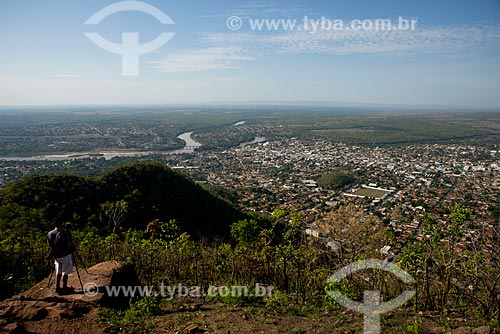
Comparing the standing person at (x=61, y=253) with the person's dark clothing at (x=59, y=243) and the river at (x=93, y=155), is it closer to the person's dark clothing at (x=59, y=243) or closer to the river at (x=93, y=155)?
the person's dark clothing at (x=59, y=243)

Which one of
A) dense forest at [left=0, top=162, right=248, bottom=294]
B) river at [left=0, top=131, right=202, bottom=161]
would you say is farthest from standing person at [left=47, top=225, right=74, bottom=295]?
river at [left=0, top=131, right=202, bottom=161]

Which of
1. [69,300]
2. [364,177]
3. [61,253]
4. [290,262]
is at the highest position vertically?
[61,253]

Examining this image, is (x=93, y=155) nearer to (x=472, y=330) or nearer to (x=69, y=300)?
(x=69, y=300)

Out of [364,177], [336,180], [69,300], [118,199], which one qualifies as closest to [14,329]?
[69,300]

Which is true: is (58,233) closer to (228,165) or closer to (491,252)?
(491,252)

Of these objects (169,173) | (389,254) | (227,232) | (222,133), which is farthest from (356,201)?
(222,133)

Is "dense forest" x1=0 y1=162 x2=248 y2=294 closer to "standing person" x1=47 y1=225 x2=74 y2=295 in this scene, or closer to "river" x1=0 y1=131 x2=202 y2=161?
"standing person" x1=47 y1=225 x2=74 y2=295

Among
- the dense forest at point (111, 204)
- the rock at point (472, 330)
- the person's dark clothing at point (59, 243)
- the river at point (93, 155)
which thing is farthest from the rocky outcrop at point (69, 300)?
the river at point (93, 155)
